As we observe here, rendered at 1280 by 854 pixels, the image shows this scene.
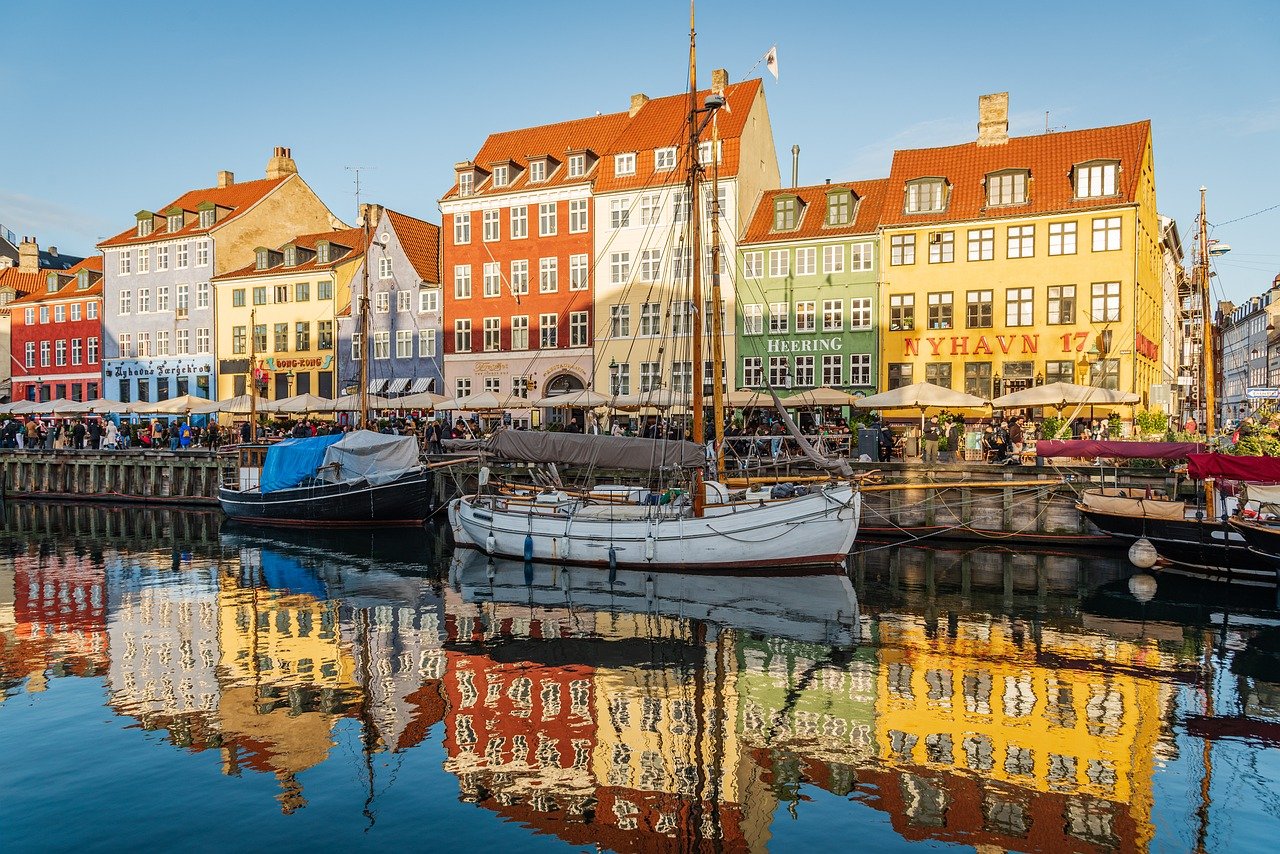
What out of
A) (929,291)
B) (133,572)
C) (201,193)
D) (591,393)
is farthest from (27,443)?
(929,291)

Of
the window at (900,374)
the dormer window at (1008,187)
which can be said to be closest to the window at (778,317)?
the window at (900,374)

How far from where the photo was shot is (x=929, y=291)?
144ft

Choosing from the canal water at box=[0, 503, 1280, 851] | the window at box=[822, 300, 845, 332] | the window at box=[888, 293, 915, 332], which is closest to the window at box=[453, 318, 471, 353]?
the window at box=[822, 300, 845, 332]

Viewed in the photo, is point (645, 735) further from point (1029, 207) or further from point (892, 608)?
point (1029, 207)

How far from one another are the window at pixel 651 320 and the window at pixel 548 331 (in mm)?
5347

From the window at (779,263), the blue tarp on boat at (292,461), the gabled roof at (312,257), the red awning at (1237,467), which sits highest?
the gabled roof at (312,257)

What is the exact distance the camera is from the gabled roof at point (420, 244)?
57.0 m

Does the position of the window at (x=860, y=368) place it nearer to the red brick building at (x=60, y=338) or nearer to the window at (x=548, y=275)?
the window at (x=548, y=275)

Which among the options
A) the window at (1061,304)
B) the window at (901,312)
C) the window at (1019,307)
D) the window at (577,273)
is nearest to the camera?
the window at (1061,304)

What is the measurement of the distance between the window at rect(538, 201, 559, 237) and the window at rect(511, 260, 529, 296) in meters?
2.02

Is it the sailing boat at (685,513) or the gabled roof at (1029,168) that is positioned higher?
the gabled roof at (1029,168)

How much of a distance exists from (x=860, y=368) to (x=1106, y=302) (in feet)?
36.1

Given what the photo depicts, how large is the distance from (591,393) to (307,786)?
89.4ft

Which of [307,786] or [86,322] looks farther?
[86,322]
